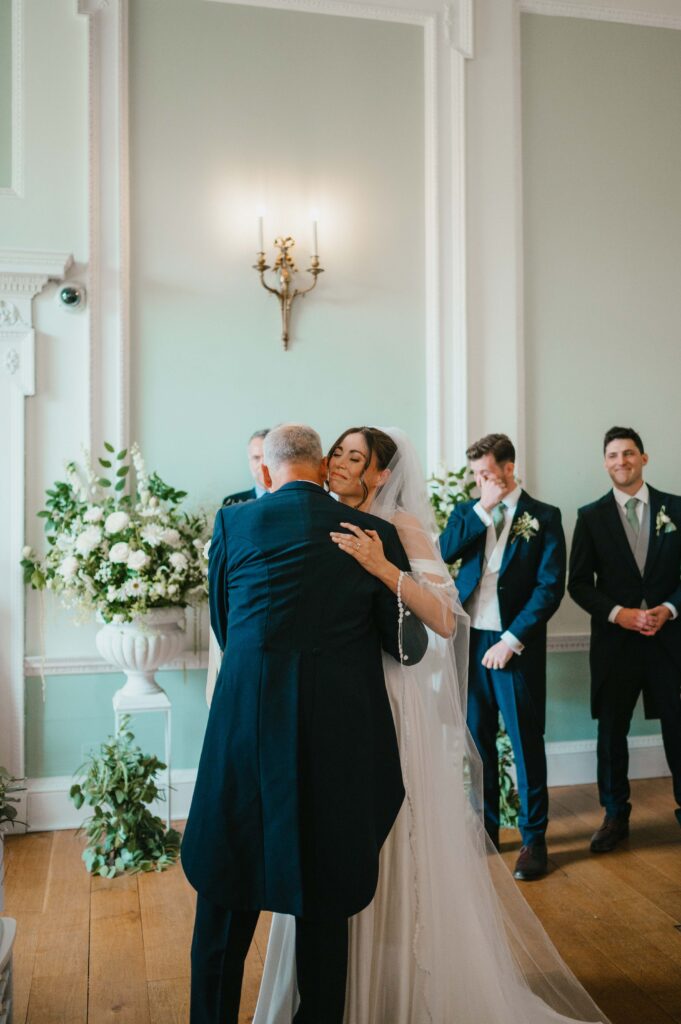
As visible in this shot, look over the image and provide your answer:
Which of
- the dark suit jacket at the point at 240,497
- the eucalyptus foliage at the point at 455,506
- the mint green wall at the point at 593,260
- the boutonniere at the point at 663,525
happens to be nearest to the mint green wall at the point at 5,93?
the dark suit jacket at the point at 240,497

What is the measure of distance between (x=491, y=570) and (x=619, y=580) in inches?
29.3

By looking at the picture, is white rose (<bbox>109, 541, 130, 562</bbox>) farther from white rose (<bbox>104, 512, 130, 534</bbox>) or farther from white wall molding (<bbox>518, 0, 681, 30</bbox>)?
white wall molding (<bbox>518, 0, 681, 30</bbox>)

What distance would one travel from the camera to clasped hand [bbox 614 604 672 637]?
13.4 ft

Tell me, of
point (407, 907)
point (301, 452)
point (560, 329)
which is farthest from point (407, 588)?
point (560, 329)

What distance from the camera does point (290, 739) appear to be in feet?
6.69

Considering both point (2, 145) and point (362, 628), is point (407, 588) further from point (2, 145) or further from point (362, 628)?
point (2, 145)

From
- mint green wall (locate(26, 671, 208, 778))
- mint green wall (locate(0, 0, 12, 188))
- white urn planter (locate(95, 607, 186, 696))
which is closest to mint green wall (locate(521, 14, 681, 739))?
mint green wall (locate(26, 671, 208, 778))

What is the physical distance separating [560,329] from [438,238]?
0.85 meters

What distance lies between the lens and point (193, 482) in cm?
450

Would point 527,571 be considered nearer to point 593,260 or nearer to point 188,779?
point 188,779

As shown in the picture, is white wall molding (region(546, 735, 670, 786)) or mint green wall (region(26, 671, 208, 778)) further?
white wall molding (region(546, 735, 670, 786))

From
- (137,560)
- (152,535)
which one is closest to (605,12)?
(152,535)

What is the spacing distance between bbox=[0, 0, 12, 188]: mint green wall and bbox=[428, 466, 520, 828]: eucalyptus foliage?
2.57m

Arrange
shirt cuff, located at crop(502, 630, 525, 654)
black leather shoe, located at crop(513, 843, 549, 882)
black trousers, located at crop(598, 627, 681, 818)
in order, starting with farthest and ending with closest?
1. black trousers, located at crop(598, 627, 681, 818)
2. shirt cuff, located at crop(502, 630, 525, 654)
3. black leather shoe, located at crop(513, 843, 549, 882)
